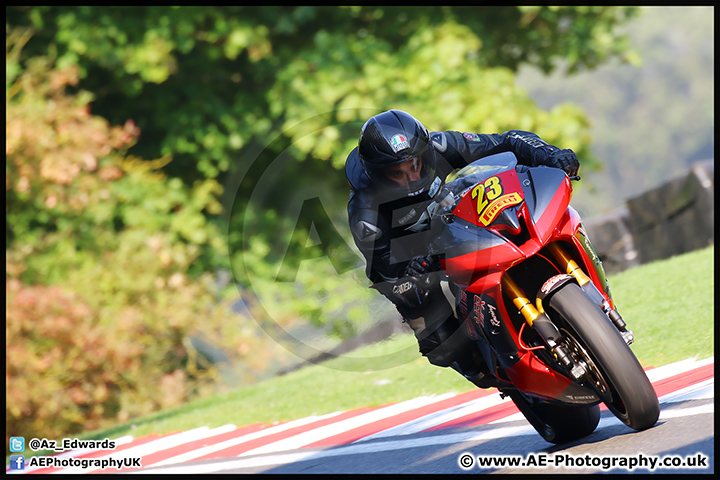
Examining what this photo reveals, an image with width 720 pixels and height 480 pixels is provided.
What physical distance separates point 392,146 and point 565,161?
0.81m

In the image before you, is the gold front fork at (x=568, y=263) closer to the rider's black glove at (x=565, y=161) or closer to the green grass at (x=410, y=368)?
the rider's black glove at (x=565, y=161)

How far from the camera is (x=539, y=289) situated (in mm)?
3227

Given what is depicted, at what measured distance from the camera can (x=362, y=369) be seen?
7754mm

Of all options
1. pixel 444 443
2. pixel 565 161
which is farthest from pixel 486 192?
pixel 444 443

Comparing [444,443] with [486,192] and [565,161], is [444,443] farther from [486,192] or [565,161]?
[565,161]

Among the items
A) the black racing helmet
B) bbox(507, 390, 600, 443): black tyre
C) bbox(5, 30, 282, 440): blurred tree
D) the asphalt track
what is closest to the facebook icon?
the asphalt track

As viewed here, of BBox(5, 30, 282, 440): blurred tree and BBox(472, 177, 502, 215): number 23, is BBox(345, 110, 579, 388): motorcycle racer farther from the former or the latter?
BBox(5, 30, 282, 440): blurred tree

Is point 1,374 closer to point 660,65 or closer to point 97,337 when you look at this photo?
point 97,337

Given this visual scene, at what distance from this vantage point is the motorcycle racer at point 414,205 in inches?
143

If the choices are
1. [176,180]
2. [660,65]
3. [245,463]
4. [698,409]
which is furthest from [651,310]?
[660,65]

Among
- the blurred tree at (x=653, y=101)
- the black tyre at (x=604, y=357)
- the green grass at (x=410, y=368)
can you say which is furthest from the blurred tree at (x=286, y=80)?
the blurred tree at (x=653, y=101)

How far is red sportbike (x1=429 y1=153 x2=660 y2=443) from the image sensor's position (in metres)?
3.03

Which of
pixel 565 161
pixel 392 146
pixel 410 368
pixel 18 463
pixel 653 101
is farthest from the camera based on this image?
pixel 653 101

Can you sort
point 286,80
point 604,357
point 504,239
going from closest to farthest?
1. point 604,357
2. point 504,239
3. point 286,80
